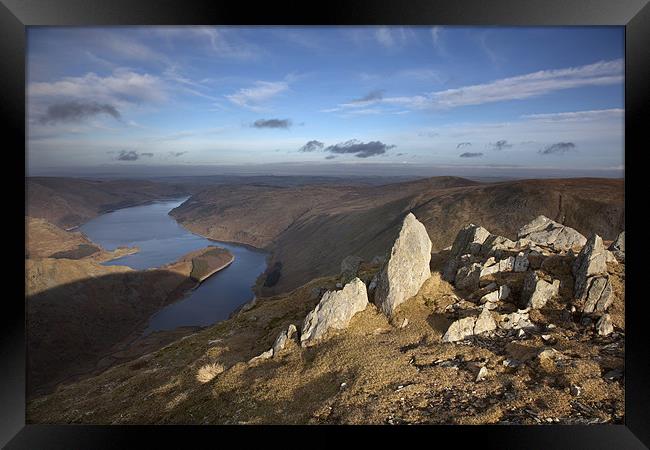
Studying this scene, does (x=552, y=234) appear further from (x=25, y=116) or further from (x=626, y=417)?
(x=25, y=116)

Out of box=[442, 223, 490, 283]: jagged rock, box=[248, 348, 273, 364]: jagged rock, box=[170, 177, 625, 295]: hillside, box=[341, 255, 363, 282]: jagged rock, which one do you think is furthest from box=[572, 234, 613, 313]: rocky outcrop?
box=[170, 177, 625, 295]: hillside

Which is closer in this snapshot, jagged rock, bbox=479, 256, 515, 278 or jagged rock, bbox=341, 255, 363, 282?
jagged rock, bbox=479, 256, 515, 278

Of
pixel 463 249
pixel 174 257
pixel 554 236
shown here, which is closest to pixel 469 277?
pixel 463 249

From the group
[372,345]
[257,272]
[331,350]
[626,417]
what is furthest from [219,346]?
[257,272]

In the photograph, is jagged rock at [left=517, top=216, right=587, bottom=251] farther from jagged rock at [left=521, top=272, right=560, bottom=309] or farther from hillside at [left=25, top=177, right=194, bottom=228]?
hillside at [left=25, top=177, right=194, bottom=228]

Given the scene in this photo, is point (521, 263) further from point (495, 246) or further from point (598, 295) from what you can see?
point (598, 295)

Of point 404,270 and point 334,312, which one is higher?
point 404,270
